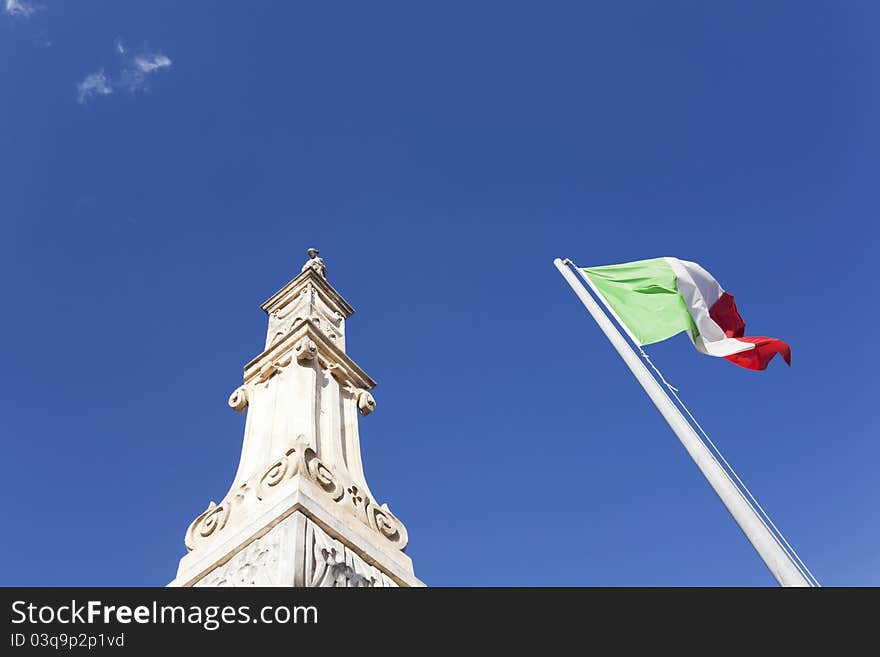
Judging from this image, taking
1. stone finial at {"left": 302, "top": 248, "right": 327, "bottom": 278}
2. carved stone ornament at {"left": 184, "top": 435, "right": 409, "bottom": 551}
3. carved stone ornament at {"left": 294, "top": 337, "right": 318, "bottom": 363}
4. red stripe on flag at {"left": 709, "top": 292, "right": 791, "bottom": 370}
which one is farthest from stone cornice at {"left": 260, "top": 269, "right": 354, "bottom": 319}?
red stripe on flag at {"left": 709, "top": 292, "right": 791, "bottom": 370}

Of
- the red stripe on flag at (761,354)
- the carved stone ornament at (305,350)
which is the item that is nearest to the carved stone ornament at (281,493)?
the carved stone ornament at (305,350)

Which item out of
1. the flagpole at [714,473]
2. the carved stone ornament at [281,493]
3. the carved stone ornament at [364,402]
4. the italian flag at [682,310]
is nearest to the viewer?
the flagpole at [714,473]

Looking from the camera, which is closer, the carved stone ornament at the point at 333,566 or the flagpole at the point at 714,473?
the carved stone ornament at the point at 333,566

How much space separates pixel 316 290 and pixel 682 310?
480 cm

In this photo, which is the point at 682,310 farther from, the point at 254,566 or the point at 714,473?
the point at 254,566

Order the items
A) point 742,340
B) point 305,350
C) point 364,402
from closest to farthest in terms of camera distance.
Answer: point 305,350 < point 364,402 < point 742,340

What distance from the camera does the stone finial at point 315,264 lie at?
8.88 m

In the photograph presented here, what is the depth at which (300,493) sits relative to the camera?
15.5ft

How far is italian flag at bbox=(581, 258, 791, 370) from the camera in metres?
7.45

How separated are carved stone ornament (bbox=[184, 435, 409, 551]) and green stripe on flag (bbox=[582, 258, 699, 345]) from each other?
391 cm

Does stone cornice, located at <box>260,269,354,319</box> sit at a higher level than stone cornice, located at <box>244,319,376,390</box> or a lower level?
higher

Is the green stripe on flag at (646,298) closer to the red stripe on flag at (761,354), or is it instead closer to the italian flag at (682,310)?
the italian flag at (682,310)

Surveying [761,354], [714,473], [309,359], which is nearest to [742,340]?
[761,354]

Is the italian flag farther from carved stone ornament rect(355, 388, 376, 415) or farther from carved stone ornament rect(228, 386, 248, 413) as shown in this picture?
carved stone ornament rect(228, 386, 248, 413)
